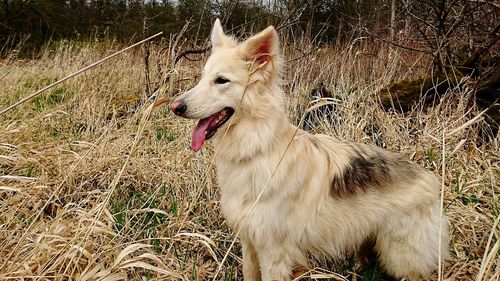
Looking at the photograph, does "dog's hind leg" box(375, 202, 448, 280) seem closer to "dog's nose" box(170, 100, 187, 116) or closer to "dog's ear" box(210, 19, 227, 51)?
"dog's nose" box(170, 100, 187, 116)

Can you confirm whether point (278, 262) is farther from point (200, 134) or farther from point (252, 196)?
point (200, 134)

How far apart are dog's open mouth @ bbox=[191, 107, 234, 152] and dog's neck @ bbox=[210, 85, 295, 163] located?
5 centimetres

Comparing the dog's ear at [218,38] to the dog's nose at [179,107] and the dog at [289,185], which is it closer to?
the dog at [289,185]

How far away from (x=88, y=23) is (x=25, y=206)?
13.4 m

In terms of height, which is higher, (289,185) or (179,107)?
(179,107)

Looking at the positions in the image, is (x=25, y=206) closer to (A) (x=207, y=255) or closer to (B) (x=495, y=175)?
(A) (x=207, y=255)

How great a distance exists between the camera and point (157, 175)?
9.78 feet

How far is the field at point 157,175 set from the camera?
166 cm

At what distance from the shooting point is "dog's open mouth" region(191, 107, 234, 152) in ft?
6.32

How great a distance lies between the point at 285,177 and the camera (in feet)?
6.40

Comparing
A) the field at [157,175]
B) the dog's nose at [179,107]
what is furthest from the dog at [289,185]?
the field at [157,175]

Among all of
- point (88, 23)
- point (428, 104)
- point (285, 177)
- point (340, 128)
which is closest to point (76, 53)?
point (340, 128)

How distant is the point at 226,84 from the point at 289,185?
1.87 ft

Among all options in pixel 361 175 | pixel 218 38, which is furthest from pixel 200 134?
pixel 361 175
